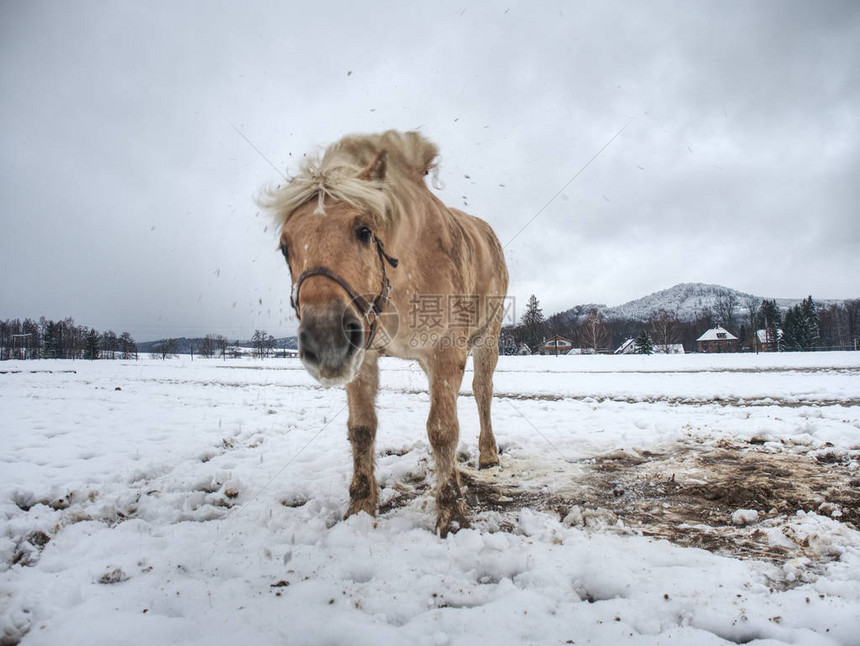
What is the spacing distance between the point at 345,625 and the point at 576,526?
1853 millimetres

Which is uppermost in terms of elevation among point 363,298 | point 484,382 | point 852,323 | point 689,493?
point 852,323

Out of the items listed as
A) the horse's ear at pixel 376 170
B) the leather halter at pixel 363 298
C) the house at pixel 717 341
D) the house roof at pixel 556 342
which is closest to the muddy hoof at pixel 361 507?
the leather halter at pixel 363 298

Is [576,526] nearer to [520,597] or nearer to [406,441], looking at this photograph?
[520,597]

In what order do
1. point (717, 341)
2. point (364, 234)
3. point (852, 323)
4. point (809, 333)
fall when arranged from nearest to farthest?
point (364, 234) < point (809, 333) < point (852, 323) < point (717, 341)

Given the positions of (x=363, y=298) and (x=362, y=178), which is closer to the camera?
(x=363, y=298)

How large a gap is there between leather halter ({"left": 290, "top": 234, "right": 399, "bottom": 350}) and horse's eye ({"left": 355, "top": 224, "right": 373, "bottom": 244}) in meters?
0.05

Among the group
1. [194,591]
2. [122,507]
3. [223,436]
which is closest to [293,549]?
[194,591]

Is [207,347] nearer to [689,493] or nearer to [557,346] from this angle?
[557,346]

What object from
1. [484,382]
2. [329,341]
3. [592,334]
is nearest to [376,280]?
[329,341]

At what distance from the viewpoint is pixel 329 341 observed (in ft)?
6.91

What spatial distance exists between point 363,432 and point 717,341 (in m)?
105

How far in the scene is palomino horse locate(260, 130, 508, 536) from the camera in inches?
88.7

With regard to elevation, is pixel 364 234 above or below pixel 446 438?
above

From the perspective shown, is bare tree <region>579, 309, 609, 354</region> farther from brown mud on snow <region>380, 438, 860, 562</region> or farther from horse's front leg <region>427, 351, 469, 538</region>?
horse's front leg <region>427, 351, 469, 538</region>
